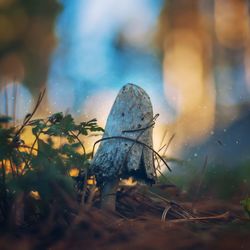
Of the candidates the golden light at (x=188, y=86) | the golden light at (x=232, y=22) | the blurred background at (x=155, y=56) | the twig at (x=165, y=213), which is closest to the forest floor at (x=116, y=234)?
the twig at (x=165, y=213)

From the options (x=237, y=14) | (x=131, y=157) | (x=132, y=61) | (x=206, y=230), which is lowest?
(x=206, y=230)

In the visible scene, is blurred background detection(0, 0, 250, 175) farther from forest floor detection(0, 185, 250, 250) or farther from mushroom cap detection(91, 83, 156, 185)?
forest floor detection(0, 185, 250, 250)

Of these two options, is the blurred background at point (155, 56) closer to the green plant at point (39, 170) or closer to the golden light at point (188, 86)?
the golden light at point (188, 86)

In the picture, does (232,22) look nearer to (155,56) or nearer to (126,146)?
(155,56)

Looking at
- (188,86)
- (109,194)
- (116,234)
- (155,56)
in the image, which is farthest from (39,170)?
(155,56)

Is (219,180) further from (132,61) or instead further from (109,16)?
(109,16)

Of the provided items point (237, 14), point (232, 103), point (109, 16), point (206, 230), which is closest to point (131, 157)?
point (206, 230)

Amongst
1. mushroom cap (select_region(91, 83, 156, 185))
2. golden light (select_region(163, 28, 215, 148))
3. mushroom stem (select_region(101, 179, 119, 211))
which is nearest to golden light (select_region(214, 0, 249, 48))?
golden light (select_region(163, 28, 215, 148))

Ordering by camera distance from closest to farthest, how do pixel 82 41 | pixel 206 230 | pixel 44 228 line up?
pixel 44 228, pixel 206 230, pixel 82 41
